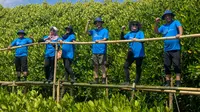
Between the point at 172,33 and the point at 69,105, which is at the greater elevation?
the point at 172,33

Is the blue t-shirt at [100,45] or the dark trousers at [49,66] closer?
the blue t-shirt at [100,45]

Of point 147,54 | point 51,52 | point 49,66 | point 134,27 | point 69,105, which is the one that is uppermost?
point 134,27

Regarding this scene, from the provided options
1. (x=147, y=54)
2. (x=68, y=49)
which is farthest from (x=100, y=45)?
(x=147, y=54)

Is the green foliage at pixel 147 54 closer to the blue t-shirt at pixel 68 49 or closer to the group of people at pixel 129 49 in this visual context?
the group of people at pixel 129 49

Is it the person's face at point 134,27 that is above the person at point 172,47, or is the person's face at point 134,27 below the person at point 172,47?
above

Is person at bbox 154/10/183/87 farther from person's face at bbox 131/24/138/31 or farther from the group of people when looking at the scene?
person's face at bbox 131/24/138/31

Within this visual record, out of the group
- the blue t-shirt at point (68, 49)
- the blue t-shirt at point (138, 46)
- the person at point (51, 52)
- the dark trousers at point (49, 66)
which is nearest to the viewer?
the blue t-shirt at point (138, 46)

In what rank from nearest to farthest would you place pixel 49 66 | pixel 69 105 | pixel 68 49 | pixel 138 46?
pixel 138 46, pixel 69 105, pixel 68 49, pixel 49 66

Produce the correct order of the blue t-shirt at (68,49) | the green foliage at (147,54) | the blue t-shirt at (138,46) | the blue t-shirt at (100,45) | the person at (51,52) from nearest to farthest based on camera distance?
the blue t-shirt at (138,46) < the green foliage at (147,54) < the blue t-shirt at (100,45) < the blue t-shirt at (68,49) < the person at (51,52)

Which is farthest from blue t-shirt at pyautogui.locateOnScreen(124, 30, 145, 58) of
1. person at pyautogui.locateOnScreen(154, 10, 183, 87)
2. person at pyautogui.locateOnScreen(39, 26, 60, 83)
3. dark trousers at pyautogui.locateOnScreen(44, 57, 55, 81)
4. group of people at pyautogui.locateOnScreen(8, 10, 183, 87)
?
dark trousers at pyautogui.locateOnScreen(44, 57, 55, 81)

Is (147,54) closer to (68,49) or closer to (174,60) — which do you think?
(68,49)

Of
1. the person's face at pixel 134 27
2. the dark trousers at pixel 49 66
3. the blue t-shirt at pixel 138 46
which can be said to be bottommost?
the dark trousers at pixel 49 66

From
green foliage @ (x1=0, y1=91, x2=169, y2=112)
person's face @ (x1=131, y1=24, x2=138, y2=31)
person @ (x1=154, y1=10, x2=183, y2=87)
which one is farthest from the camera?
person's face @ (x1=131, y1=24, x2=138, y2=31)

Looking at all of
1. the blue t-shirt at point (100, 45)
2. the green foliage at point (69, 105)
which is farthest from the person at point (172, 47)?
the blue t-shirt at point (100, 45)
